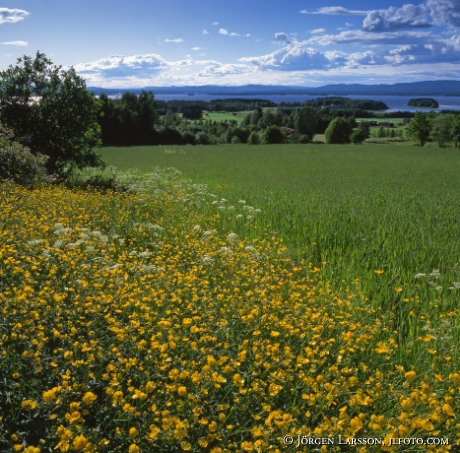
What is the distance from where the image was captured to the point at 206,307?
512cm

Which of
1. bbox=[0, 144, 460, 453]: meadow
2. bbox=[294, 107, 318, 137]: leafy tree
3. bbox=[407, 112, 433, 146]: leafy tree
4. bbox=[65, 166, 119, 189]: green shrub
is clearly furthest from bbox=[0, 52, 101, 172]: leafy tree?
bbox=[294, 107, 318, 137]: leafy tree

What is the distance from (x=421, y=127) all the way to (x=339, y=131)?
22.5m

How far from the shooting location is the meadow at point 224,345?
3182mm

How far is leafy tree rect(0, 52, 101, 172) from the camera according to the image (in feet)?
56.8

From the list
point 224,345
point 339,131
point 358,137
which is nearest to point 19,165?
point 224,345

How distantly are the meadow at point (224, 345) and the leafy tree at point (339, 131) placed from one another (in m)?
93.9

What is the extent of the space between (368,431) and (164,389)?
1710 mm

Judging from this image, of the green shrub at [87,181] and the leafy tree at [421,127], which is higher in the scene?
the leafy tree at [421,127]

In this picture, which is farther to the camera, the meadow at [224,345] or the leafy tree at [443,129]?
the leafy tree at [443,129]

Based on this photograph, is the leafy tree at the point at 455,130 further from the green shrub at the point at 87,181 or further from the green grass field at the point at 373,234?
the green shrub at the point at 87,181

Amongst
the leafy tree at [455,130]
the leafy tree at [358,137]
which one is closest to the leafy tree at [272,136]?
the leafy tree at [358,137]

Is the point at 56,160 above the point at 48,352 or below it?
above

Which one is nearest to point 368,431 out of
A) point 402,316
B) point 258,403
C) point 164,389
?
point 258,403

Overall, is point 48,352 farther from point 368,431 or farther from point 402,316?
point 402,316
